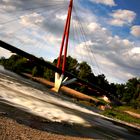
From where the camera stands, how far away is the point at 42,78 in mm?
103312

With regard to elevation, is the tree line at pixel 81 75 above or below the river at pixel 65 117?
above

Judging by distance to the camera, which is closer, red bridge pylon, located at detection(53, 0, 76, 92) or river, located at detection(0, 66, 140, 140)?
river, located at detection(0, 66, 140, 140)

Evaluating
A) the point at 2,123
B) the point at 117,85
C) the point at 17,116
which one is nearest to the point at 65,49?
the point at 17,116

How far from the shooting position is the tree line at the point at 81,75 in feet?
332

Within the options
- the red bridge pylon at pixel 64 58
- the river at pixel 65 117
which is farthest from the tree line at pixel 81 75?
the river at pixel 65 117

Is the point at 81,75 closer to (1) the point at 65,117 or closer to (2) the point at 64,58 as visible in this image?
(2) the point at 64,58

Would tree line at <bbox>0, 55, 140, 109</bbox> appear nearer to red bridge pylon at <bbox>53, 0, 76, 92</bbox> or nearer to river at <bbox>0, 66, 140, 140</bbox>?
red bridge pylon at <bbox>53, 0, 76, 92</bbox>

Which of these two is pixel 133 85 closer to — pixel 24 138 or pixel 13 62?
pixel 13 62

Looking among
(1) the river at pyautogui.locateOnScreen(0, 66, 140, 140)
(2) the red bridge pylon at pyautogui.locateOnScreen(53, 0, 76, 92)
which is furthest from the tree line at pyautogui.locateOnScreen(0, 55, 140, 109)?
(1) the river at pyautogui.locateOnScreen(0, 66, 140, 140)

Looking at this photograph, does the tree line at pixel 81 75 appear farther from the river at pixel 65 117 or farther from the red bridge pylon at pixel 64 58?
the river at pixel 65 117

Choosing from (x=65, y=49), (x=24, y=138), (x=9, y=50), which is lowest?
(x=24, y=138)

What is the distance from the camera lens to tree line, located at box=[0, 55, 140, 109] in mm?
101250

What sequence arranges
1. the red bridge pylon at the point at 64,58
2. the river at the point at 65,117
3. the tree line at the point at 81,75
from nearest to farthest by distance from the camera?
the river at the point at 65,117 < the red bridge pylon at the point at 64,58 < the tree line at the point at 81,75

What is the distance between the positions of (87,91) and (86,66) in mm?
13089
